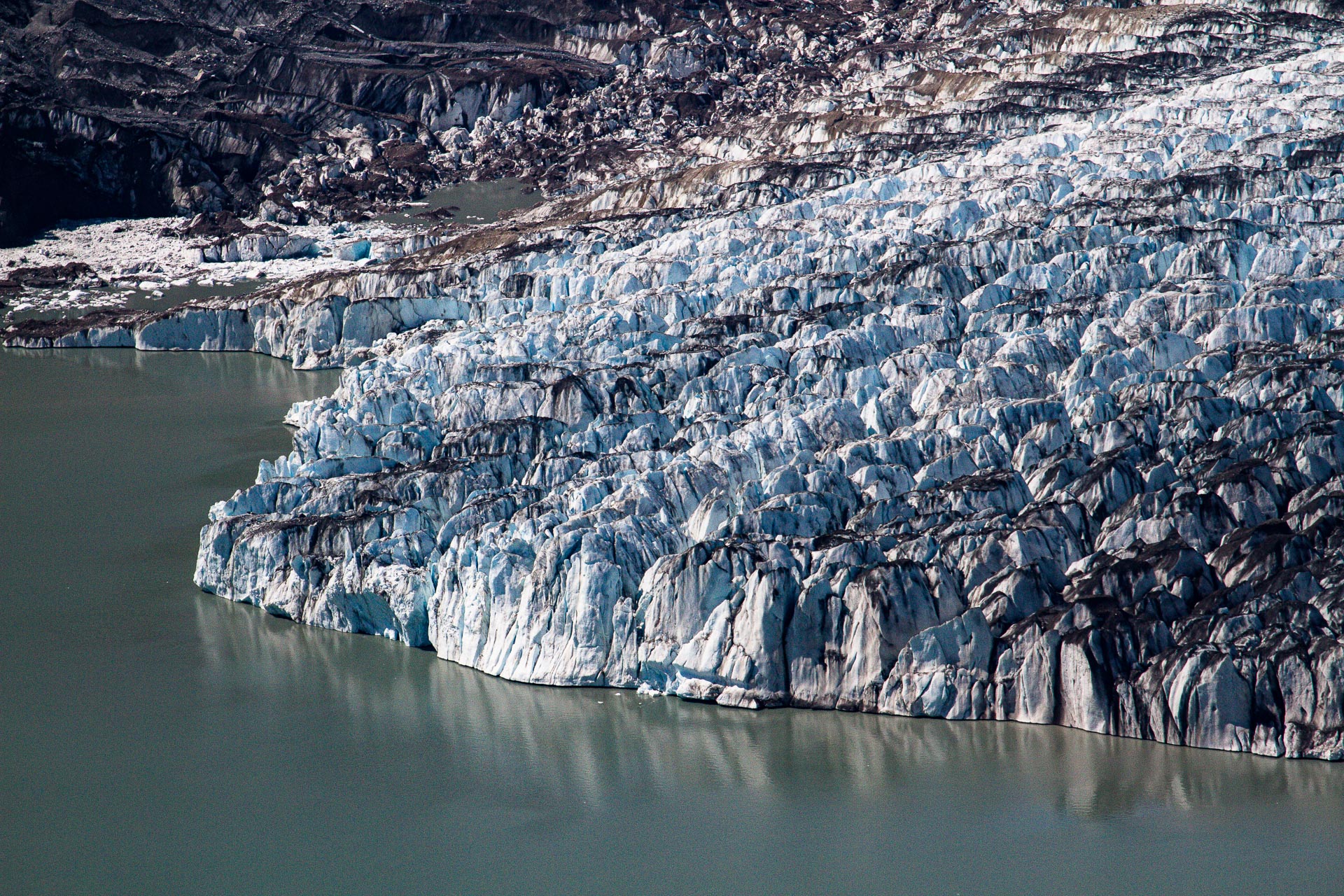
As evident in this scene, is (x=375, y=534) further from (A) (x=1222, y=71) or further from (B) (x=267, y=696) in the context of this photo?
(A) (x=1222, y=71)

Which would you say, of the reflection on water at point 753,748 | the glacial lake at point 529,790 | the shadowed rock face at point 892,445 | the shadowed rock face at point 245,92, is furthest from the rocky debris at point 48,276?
the reflection on water at point 753,748

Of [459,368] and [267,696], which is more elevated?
[459,368]

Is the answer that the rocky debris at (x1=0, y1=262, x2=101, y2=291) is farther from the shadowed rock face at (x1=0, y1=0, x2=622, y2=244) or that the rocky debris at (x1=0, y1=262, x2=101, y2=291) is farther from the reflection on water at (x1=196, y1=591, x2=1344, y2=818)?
the reflection on water at (x1=196, y1=591, x2=1344, y2=818)

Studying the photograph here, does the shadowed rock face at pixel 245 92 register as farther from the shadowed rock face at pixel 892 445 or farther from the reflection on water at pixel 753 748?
the reflection on water at pixel 753 748

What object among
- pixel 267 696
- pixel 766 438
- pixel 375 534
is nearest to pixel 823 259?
pixel 766 438

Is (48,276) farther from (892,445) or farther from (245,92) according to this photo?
(892,445)

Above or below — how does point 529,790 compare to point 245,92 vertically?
below

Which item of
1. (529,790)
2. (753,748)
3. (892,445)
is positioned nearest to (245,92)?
(892,445)
